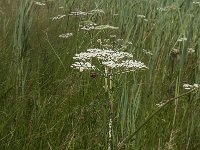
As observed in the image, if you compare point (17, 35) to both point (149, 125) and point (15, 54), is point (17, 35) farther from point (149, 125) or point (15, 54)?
point (149, 125)

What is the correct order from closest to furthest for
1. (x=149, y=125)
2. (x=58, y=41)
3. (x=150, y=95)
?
(x=149, y=125)
(x=150, y=95)
(x=58, y=41)

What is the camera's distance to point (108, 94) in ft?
5.38

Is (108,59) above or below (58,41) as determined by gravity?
above

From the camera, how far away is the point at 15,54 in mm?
2602

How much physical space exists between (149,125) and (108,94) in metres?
0.50

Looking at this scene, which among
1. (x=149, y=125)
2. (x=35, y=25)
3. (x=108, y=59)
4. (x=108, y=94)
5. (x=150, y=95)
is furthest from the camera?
(x=35, y=25)

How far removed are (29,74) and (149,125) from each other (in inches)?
42.4

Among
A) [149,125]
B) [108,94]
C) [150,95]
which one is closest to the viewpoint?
[108,94]

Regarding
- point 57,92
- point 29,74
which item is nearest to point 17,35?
point 29,74

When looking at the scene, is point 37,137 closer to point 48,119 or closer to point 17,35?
point 48,119

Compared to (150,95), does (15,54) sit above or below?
above

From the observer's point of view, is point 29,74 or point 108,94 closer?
point 108,94

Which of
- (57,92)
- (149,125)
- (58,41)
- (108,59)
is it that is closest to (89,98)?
(57,92)

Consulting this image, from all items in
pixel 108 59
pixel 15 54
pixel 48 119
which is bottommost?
pixel 48 119
